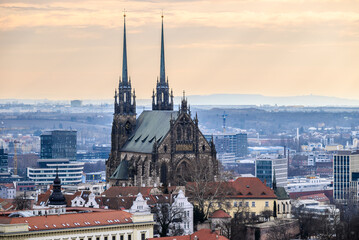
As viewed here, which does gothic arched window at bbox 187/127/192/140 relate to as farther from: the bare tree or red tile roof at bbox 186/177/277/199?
the bare tree

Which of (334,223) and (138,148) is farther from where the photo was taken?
(138,148)

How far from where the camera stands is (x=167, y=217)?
126 metres

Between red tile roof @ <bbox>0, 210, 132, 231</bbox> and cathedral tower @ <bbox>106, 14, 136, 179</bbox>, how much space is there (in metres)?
52.2

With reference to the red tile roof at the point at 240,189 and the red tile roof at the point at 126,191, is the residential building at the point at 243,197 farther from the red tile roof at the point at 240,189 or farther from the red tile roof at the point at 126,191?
the red tile roof at the point at 126,191

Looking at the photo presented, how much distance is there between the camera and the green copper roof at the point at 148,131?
155625 mm

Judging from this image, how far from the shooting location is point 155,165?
151625 millimetres

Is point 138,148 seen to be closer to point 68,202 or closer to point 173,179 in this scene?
point 173,179

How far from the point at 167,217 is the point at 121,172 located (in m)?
32.8

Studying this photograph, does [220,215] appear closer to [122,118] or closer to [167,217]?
[167,217]

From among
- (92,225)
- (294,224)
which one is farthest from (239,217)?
(92,225)

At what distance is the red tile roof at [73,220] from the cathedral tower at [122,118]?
52220 mm

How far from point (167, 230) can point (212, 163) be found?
31912 millimetres

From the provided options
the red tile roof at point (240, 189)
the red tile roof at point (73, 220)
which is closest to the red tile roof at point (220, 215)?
the red tile roof at point (240, 189)

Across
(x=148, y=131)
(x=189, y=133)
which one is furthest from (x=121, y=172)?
(x=189, y=133)
